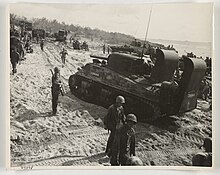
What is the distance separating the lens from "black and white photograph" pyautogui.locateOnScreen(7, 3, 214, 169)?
1.13 metres

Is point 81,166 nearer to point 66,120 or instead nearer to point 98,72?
point 66,120

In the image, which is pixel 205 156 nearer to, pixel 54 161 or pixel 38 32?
pixel 54 161

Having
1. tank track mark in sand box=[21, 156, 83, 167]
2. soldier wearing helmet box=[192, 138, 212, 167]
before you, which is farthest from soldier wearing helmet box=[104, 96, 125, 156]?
soldier wearing helmet box=[192, 138, 212, 167]

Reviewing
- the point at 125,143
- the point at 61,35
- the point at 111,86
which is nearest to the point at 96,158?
the point at 125,143

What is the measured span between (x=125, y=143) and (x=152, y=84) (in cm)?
18

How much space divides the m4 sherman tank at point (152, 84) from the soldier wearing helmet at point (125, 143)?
28mm

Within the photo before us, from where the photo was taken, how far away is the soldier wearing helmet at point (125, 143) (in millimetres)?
1136

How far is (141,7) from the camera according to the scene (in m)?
1.15

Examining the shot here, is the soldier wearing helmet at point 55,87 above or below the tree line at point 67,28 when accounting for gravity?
below

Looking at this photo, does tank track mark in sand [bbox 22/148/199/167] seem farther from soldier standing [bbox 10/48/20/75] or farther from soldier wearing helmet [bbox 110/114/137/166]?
soldier standing [bbox 10/48/20/75]

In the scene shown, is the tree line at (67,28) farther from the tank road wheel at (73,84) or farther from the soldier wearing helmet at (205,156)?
the soldier wearing helmet at (205,156)

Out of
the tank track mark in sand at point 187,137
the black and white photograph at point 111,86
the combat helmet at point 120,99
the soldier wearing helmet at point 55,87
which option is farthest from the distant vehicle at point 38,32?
the tank track mark in sand at point 187,137

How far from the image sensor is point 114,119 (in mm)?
1137

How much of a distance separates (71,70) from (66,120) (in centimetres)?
14
